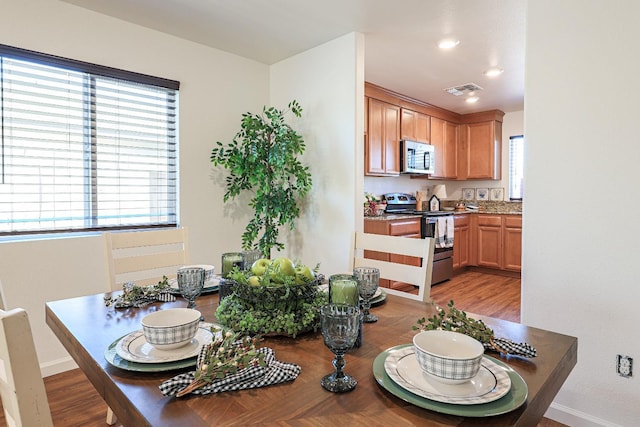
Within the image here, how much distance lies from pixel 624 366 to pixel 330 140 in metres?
2.33

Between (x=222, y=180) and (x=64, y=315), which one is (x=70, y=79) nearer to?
(x=222, y=180)

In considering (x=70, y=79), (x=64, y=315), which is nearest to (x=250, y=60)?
(x=70, y=79)

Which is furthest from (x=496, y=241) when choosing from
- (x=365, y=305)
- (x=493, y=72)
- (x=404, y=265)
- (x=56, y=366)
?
(x=56, y=366)

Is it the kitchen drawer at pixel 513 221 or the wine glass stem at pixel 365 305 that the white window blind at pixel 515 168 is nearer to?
the kitchen drawer at pixel 513 221

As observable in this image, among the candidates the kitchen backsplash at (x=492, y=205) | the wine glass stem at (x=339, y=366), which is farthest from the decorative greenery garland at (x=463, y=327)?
the kitchen backsplash at (x=492, y=205)

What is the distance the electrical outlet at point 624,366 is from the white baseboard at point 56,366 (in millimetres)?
3163

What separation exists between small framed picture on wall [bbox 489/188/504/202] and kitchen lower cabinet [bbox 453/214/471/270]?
0.82 meters

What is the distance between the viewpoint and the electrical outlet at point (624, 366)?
173 cm

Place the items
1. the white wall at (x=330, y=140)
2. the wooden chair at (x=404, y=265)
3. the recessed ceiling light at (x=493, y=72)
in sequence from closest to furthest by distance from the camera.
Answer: the wooden chair at (x=404, y=265)
the white wall at (x=330, y=140)
the recessed ceiling light at (x=493, y=72)

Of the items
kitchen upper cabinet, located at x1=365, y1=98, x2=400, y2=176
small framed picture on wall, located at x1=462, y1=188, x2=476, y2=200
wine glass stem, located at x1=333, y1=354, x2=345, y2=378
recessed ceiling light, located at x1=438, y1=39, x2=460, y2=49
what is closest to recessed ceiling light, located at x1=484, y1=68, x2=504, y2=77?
recessed ceiling light, located at x1=438, y1=39, x2=460, y2=49

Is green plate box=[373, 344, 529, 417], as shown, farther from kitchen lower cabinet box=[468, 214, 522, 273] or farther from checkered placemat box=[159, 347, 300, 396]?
kitchen lower cabinet box=[468, 214, 522, 273]

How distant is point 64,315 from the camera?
4.10ft

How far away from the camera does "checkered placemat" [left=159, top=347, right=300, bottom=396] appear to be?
0.76 m

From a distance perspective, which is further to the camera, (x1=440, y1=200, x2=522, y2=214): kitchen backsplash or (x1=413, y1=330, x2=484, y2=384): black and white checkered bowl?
(x1=440, y1=200, x2=522, y2=214): kitchen backsplash
